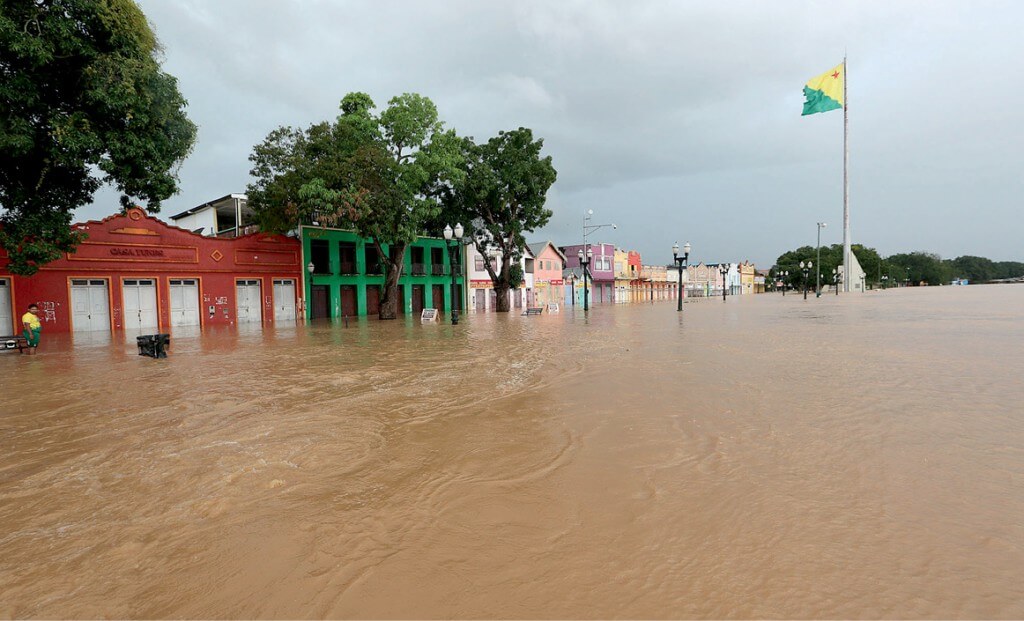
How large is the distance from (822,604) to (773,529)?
69cm

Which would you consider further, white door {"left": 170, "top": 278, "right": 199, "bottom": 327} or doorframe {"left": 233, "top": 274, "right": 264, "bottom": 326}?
doorframe {"left": 233, "top": 274, "right": 264, "bottom": 326}

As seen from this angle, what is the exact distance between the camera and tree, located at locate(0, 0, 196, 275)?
1348cm

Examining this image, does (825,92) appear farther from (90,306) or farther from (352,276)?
(90,306)

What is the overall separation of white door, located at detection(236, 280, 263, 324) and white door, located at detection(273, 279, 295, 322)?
922 millimetres

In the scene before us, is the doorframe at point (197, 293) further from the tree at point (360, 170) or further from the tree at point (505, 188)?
the tree at point (505, 188)

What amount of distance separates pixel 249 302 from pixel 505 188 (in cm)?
1649

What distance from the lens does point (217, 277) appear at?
88.4 feet

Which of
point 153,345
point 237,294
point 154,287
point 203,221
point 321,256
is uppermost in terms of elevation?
point 203,221

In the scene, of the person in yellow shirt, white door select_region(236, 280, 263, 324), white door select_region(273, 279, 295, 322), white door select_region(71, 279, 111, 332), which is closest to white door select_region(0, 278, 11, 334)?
white door select_region(71, 279, 111, 332)

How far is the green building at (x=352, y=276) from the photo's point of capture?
103 feet

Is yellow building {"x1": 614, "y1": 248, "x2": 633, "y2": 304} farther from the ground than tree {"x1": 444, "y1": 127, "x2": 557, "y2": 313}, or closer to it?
closer to it

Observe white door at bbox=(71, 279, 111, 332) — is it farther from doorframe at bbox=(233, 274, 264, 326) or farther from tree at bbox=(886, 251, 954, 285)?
tree at bbox=(886, 251, 954, 285)

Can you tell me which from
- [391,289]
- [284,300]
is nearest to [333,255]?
[284,300]

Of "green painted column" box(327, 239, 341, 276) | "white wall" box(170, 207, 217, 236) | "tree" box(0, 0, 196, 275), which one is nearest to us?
"tree" box(0, 0, 196, 275)
